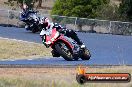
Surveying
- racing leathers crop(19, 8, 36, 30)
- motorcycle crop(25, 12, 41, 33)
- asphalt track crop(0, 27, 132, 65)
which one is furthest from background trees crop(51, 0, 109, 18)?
motorcycle crop(25, 12, 41, 33)

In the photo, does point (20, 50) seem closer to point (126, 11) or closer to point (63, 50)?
point (63, 50)

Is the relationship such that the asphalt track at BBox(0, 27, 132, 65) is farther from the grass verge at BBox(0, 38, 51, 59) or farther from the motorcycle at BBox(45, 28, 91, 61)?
the grass verge at BBox(0, 38, 51, 59)

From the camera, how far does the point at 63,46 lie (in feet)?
77.9

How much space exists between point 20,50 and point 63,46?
8.39 m

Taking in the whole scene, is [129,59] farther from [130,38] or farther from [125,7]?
[125,7]

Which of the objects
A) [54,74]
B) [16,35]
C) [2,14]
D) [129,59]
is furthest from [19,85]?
[2,14]

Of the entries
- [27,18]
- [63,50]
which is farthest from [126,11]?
[63,50]

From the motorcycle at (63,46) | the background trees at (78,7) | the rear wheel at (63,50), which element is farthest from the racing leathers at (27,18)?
the background trees at (78,7)

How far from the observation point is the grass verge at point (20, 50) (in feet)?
96.6

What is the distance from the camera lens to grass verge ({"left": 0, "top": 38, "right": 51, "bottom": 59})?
29.4 m

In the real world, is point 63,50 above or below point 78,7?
above

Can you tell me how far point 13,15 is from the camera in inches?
2014

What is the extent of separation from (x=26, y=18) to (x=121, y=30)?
1010cm

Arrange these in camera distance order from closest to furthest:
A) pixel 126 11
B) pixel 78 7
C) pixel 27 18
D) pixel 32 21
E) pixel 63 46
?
1. pixel 63 46
2. pixel 32 21
3. pixel 27 18
4. pixel 126 11
5. pixel 78 7
